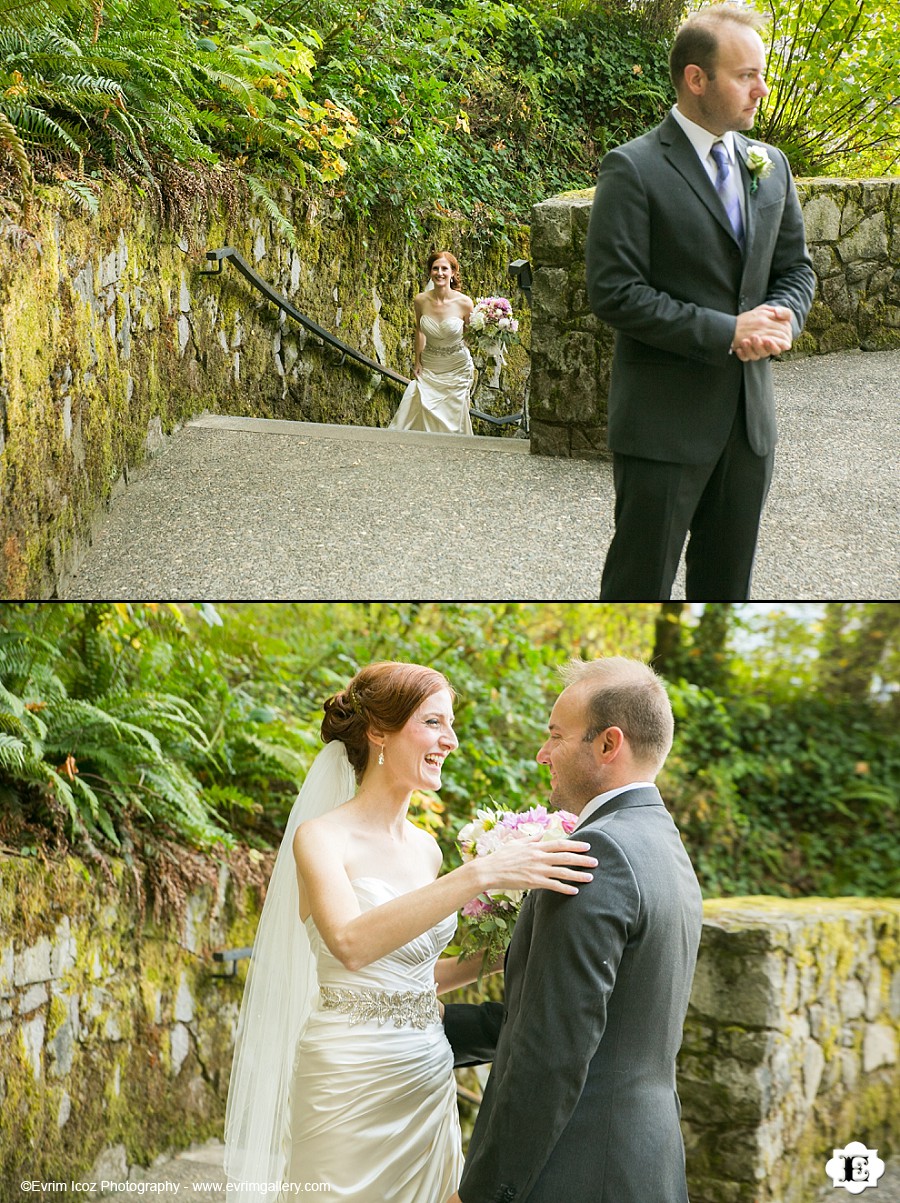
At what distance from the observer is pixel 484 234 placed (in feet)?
37.3

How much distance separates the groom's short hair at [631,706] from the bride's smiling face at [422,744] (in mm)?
625

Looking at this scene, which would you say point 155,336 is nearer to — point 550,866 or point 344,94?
point 344,94

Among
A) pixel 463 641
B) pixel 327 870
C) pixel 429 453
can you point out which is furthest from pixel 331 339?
pixel 327 870

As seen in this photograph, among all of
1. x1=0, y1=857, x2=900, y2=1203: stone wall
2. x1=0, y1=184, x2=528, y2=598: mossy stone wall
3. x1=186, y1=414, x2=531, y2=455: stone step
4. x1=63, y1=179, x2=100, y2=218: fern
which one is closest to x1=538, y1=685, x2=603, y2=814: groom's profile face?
x1=0, y1=857, x2=900, y2=1203: stone wall

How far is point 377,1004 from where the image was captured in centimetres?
268

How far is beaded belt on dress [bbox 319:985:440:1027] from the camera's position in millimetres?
2674

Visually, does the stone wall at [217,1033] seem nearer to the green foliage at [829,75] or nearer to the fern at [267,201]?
the fern at [267,201]

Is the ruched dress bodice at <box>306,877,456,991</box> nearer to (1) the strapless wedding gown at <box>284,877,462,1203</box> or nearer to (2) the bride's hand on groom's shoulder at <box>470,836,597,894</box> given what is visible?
(1) the strapless wedding gown at <box>284,877,462,1203</box>

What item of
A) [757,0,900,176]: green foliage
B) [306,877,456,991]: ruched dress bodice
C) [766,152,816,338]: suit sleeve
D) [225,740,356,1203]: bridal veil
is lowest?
[225,740,356,1203]: bridal veil

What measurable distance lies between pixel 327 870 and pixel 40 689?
1.85 meters

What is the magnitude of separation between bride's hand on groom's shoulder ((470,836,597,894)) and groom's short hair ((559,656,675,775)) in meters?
0.23

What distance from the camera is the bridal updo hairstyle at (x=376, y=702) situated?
2.77m

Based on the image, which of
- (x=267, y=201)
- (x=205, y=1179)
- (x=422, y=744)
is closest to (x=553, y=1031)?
(x=422, y=744)

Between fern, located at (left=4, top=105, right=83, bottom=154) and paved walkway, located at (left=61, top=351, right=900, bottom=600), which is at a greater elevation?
fern, located at (left=4, top=105, right=83, bottom=154)
